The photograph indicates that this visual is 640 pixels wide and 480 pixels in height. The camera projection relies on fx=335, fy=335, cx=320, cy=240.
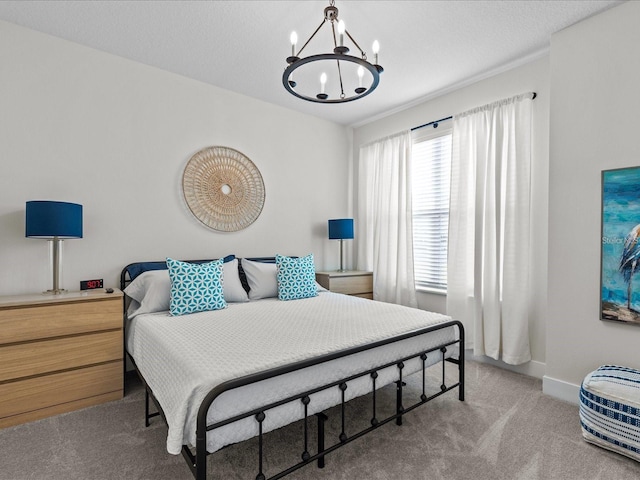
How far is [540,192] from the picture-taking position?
288cm

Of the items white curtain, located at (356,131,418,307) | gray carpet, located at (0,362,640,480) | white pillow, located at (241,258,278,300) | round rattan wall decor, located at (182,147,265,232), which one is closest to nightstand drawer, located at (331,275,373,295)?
white curtain, located at (356,131,418,307)

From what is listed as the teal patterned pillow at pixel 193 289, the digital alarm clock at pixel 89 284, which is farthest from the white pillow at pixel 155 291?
the digital alarm clock at pixel 89 284

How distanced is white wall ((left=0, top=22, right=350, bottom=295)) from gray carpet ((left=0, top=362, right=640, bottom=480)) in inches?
48.1

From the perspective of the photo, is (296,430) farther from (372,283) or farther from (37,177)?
(37,177)

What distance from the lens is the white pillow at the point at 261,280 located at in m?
3.25

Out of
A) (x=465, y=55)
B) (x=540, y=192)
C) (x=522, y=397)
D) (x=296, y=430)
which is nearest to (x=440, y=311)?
(x=522, y=397)

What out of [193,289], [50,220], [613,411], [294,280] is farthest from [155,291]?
[613,411]

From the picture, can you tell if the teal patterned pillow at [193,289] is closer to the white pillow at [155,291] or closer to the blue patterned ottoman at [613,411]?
the white pillow at [155,291]

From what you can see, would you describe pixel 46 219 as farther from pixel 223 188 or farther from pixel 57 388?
pixel 223 188

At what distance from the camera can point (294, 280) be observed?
3.25 meters

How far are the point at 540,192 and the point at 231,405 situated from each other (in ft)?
9.60

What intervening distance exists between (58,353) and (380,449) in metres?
2.22

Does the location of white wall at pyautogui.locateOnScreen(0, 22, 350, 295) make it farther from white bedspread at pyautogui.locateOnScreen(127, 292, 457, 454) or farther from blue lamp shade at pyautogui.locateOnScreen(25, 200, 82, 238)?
white bedspread at pyautogui.locateOnScreen(127, 292, 457, 454)

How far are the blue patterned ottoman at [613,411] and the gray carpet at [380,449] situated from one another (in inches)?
2.8
